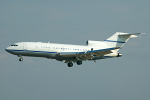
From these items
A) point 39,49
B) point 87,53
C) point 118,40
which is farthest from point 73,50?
point 118,40

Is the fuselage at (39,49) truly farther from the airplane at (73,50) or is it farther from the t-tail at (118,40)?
the t-tail at (118,40)

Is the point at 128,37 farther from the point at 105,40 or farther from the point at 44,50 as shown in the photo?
the point at 44,50

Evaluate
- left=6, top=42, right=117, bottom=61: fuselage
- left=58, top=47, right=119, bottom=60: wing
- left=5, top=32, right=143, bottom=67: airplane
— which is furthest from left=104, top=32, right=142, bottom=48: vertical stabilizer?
left=6, top=42, right=117, bottom=61: fuselage

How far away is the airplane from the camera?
206 ft

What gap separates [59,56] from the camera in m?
64.4

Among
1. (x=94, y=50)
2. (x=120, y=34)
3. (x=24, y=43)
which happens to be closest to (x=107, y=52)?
(x=94, y=50)

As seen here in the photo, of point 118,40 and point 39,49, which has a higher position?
point 118,40

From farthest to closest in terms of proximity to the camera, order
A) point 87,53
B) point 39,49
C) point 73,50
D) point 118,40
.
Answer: point 118,40, point 73,50, point 87,53, point 39,49

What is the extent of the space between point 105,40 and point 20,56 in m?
19.3

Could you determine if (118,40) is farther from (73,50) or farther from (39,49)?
(39,49)

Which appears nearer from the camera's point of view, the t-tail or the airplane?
the airplane

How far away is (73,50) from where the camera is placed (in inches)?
2596

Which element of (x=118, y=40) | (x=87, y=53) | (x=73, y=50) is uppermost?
(x=118, y=40)

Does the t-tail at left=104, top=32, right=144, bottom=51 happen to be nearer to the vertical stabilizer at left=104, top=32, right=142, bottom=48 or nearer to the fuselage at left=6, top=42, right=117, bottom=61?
the vertical stabilizer at left=104, top=32, right=142, bottom=48
